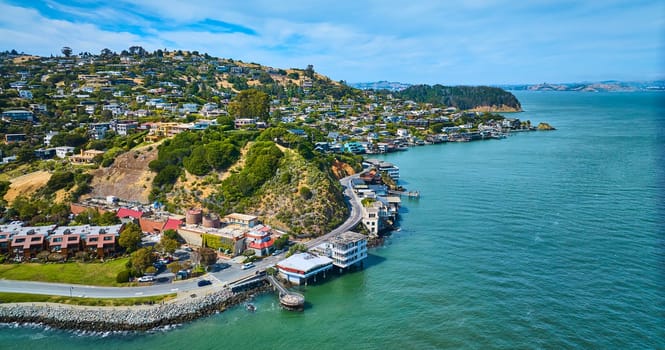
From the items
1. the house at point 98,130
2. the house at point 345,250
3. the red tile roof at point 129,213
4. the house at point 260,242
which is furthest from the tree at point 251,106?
the house at point 345,250

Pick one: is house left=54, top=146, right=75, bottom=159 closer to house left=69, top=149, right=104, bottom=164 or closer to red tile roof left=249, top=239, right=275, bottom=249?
house left=69, top=149, right=104, bottom=164

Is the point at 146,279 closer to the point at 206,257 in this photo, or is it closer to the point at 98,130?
the point at 206,257

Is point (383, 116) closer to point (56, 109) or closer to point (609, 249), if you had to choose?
point (56, 109)

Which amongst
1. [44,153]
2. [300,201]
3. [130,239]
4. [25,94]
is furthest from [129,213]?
[25,94]

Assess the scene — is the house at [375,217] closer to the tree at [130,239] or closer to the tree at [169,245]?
the tree at [169,245]

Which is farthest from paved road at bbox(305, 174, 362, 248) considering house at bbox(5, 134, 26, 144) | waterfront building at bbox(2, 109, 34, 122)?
waterfront building at bbox(2, 109, 34, 122)

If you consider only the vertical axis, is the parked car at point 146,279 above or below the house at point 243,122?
below
